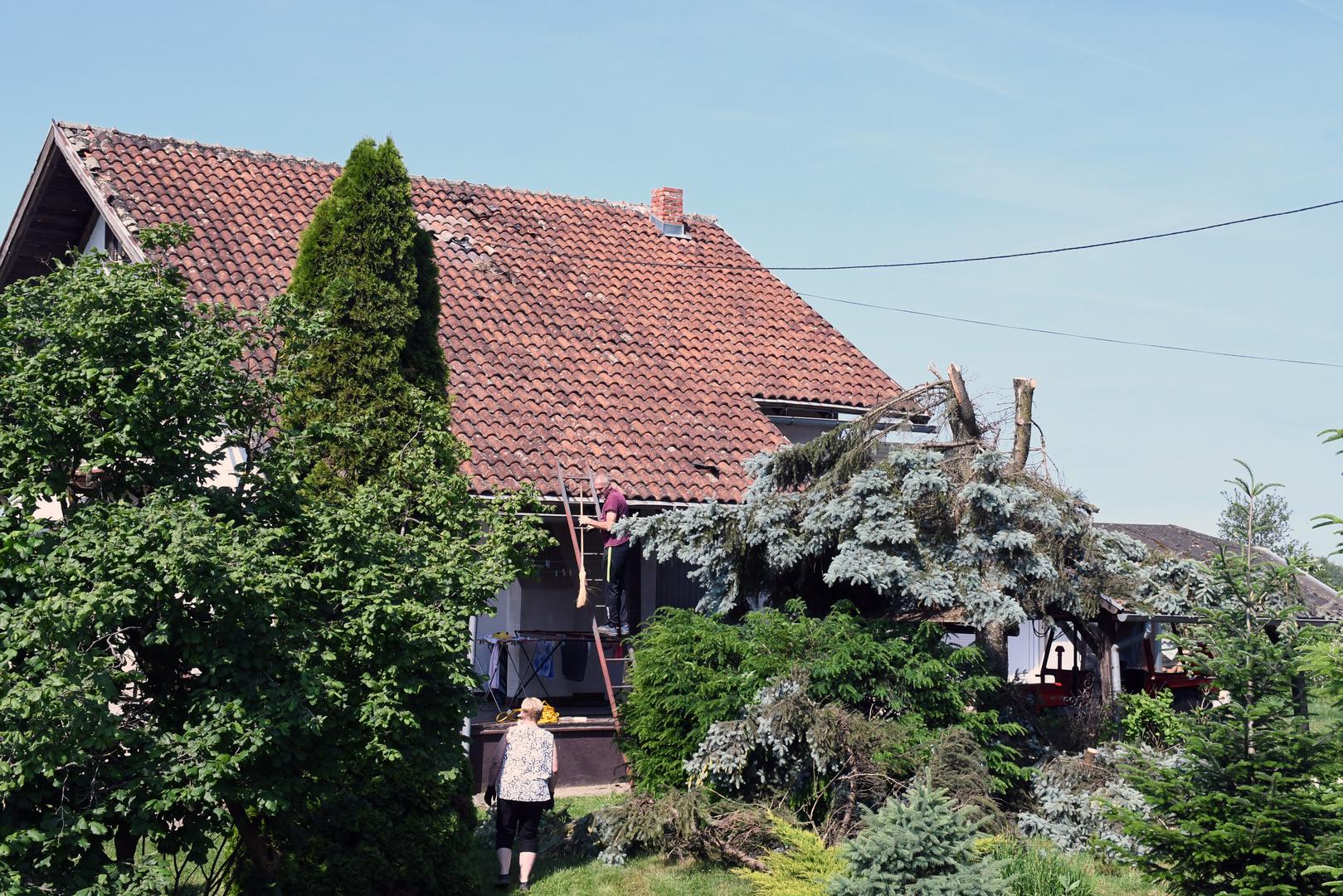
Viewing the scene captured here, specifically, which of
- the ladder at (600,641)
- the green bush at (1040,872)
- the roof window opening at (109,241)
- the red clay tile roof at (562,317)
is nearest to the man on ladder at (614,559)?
the ladder at (600,641)

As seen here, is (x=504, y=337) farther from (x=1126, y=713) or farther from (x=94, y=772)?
(x=94, y=772)

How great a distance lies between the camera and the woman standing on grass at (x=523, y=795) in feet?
33.1

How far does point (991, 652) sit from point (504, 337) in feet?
26.8

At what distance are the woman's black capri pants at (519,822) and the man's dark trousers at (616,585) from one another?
12.8 ft

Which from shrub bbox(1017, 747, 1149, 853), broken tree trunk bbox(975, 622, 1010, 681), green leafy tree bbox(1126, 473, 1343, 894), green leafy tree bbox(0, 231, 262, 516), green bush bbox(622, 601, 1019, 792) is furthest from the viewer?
broken tree trunk bbox(975, 622, 1010, 681)

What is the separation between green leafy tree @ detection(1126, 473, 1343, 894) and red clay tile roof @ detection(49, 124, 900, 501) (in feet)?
24.7

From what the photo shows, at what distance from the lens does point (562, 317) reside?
1828cm

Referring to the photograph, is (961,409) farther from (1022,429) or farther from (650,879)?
(650,879)

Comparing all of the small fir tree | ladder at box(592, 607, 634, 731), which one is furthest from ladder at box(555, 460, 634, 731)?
the small fir tree

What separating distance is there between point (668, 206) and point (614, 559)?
9.16m

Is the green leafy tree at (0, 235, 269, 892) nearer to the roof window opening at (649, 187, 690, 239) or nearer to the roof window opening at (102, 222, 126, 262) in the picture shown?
the roof window opening at (102, 222, 126, 262)

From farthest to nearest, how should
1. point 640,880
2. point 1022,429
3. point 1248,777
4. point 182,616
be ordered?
point 1022,429, point 640,880, point 1248,777, point 182,616

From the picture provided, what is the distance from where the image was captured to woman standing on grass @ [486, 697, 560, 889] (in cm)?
1009

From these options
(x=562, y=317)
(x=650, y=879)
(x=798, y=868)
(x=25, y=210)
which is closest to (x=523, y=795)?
(x=650, y=879)
